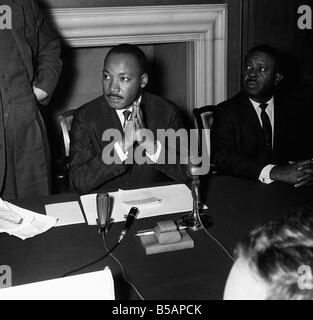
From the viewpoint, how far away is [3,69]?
2389mm

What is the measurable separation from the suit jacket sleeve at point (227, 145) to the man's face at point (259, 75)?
20cm

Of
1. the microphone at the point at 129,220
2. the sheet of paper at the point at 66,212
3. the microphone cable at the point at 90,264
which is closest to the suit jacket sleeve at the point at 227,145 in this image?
the microphone at the point at 129,220

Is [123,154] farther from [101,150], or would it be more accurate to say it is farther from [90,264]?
[90,264]

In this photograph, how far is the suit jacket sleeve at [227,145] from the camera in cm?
234

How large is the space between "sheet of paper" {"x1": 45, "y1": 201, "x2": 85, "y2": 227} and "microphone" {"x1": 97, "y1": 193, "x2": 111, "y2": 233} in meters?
0.10

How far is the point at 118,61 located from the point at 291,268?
5.72ft

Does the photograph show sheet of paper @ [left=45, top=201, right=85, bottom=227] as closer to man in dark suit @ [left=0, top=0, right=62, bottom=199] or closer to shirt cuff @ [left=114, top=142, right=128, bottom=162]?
shirt cuff @ [left=114, top=142, right=128, bottom=162]

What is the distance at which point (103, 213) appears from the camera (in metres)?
1.57

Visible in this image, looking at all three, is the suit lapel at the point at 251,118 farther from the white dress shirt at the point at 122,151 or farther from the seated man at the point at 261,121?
the white dress shirt at the point at 122,151

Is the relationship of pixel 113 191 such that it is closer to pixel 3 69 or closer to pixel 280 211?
pixel 280 211

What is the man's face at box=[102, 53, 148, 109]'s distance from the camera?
215 centimetres

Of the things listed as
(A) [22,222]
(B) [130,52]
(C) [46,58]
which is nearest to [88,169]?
(A) [22,222]
